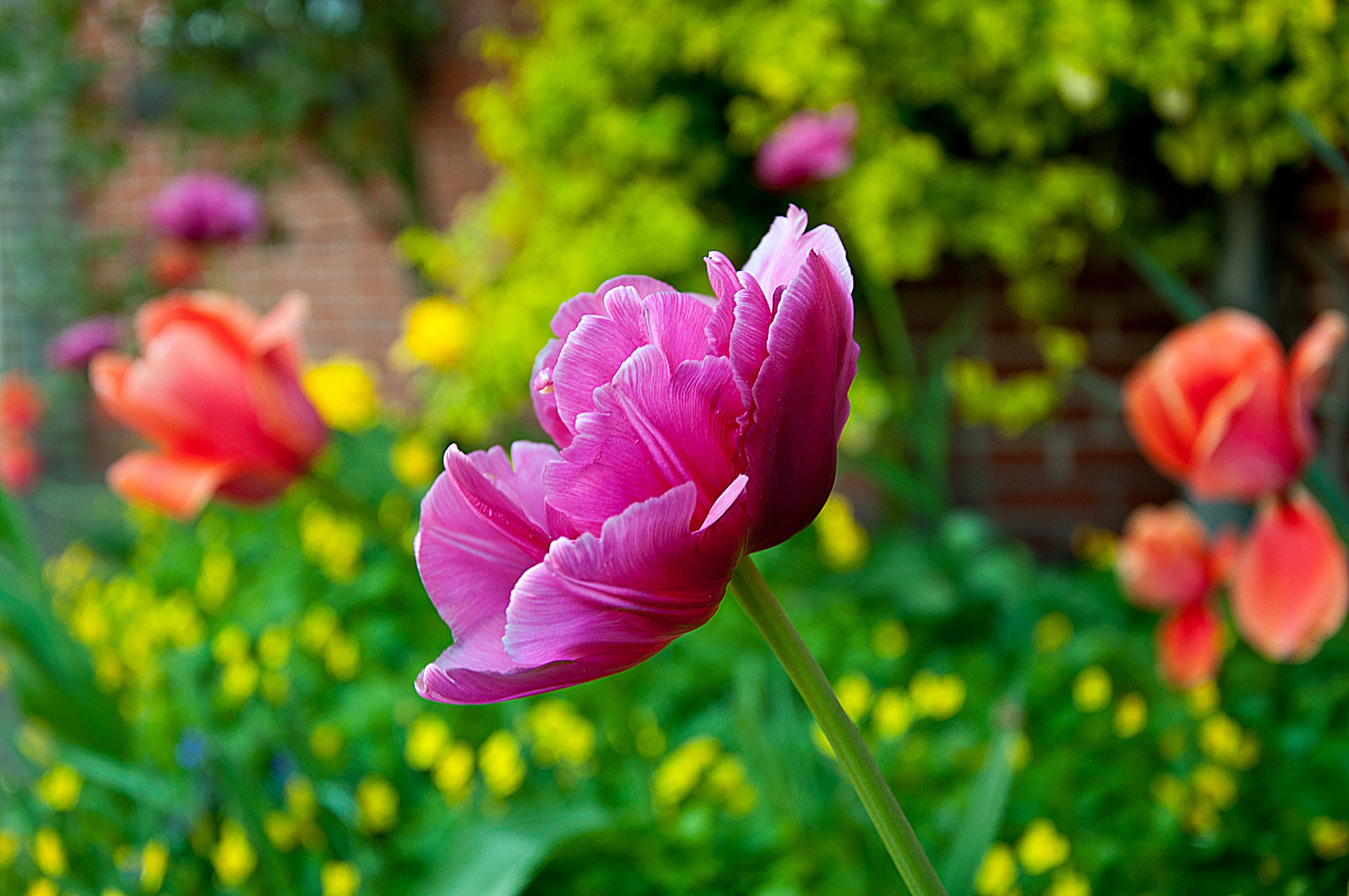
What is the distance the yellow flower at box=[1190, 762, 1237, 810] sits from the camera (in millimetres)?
1043

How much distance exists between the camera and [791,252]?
1.14 ft

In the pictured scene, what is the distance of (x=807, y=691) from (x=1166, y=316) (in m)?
2.64

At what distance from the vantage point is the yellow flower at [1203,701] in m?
1.22

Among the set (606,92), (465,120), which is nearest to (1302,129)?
(606,92)

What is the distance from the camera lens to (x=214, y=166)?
14.4 ft

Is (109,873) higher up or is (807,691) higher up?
(807,691)

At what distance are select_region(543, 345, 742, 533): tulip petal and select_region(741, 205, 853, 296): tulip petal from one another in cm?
4

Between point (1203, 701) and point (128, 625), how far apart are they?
1.72 meters

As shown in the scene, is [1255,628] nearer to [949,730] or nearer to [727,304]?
[949,730]

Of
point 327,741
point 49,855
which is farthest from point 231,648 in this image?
point 49,855

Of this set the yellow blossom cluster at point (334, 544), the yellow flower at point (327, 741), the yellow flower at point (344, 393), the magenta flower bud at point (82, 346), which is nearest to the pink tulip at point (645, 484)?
the yellow flower at point (327, 741)

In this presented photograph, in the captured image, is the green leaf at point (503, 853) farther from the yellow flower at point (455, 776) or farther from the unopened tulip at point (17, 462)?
the unopened tulip at point (17, 462)

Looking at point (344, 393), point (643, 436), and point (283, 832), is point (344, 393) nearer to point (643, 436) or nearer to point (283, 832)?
point (283, 832)

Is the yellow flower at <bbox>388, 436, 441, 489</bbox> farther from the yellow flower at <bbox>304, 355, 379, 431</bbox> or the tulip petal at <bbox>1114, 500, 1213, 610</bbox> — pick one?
the tulip petal at <bbox>1114, 500, 1213, 610</bbox>
